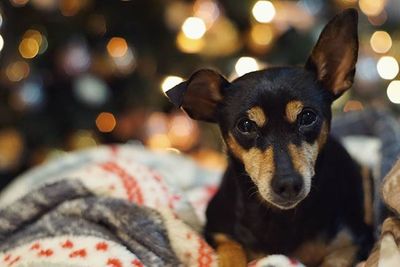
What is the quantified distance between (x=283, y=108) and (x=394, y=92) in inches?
51.8

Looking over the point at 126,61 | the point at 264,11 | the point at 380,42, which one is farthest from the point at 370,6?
the point at 126,61

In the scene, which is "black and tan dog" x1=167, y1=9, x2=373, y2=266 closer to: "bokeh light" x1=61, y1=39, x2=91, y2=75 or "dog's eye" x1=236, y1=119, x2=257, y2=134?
"dog's eye" x1=236, y1=119, x2=257, y2=134

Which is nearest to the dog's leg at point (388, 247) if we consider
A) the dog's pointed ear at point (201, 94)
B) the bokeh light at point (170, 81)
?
the dog's pointed ear at point (201, 94)

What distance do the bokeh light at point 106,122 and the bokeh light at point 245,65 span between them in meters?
0.56

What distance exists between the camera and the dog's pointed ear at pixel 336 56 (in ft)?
4.25

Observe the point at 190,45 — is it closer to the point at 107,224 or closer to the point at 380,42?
the point at 380,42

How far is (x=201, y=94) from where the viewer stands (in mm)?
1379

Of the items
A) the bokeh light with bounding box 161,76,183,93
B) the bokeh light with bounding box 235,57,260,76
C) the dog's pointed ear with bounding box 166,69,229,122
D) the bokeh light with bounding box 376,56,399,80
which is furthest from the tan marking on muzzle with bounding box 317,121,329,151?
the bokeh light with bounding box 376,56,399,80

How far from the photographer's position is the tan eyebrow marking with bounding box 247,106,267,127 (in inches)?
49.7

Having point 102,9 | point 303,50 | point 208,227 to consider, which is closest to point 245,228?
point 208,227

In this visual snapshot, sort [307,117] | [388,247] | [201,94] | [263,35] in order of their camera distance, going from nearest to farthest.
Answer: [388,247] < [307,117] < [201,94] < [263,35]

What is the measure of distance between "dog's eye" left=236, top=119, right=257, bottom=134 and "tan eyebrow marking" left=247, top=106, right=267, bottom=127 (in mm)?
12

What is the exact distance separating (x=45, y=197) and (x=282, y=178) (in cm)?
61

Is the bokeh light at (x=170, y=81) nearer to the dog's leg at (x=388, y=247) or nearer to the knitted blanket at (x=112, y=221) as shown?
the knitted blanket at (x=112, y=221)
